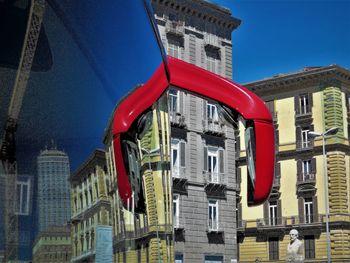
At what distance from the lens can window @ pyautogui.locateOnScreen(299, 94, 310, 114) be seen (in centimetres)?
2922

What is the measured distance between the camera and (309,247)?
92.2 feet

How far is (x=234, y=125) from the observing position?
47.6 inches

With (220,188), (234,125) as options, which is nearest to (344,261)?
(220,188)

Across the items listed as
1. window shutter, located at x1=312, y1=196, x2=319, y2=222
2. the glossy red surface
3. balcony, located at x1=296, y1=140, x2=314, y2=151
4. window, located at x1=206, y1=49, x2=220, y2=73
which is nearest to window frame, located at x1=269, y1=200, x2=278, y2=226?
window shutter, located at x1=312, y1=196, x2=319, y2=222

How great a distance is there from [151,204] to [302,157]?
28998mm

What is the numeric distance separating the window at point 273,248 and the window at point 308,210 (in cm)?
186

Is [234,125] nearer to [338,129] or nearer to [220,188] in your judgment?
[220,188]

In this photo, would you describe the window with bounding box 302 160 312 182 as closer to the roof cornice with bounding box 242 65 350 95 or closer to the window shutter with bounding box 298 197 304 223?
the window shutter with bounding box 298 197 304 223

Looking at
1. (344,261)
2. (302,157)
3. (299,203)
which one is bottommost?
(344,261)

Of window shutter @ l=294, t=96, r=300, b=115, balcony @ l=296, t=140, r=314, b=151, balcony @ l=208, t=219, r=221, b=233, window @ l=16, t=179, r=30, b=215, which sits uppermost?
window shutter @ l=294, t=96, r=300, b=115

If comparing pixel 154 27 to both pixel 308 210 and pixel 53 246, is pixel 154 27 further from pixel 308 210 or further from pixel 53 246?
pixel 308 210

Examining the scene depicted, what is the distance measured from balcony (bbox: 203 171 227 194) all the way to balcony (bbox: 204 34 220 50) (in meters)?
4.41

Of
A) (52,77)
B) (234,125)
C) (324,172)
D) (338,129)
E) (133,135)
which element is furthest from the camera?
(338,129)

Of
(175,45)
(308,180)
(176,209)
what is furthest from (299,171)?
(176,209)
